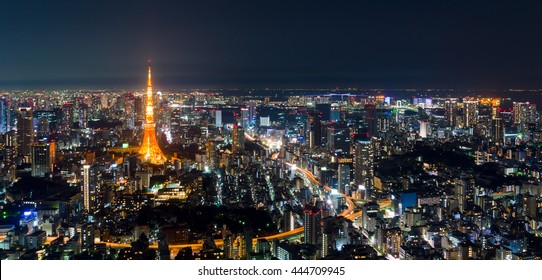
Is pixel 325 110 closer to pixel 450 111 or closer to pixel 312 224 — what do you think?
pixel 450 111

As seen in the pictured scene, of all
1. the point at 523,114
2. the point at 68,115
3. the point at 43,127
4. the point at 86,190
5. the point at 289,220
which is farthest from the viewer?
the point at 68,115

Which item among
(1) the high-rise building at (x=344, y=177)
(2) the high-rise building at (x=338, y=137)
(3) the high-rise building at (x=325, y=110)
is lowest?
(1) the high-rise building at (x=344, y=177)

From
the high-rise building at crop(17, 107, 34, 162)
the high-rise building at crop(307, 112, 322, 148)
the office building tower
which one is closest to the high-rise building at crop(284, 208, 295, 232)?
the high-rise building at crop(307, 112, 322, 148)

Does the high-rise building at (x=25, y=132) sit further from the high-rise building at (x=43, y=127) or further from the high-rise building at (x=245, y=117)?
the high-rise building at (x=245, y=117)

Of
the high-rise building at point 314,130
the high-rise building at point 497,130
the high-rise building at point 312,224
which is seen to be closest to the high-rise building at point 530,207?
the high-rise building at point 497,130

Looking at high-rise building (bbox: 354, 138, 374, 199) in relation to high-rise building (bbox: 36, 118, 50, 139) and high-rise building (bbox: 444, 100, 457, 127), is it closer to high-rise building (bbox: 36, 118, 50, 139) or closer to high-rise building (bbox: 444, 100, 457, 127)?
high-rise building (bbox: 444, 100, 457, 127)

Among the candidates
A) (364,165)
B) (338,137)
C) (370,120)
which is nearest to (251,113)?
(338,137)
